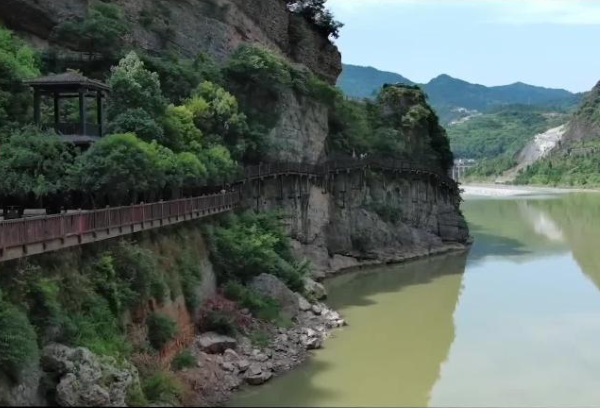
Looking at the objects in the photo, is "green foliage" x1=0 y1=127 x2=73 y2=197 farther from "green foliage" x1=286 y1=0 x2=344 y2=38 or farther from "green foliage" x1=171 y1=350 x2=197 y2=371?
"green foliage" x1=286 y1=0 x2=344 y2=38

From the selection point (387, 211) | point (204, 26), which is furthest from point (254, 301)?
point (204, 26)

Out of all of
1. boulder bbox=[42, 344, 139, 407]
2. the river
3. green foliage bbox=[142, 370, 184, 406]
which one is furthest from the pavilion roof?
boulder bbox=[42, 344, 139, 407]

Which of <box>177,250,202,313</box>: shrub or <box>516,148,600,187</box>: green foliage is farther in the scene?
<box>516,148,600,187</box>: green foliage

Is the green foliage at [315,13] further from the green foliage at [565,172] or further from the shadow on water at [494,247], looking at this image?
the green foliage at [565,172]

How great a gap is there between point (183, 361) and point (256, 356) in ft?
12.2

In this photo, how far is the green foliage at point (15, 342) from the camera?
16.2 metres

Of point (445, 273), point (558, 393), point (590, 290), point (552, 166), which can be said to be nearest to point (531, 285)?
point (590, 290)

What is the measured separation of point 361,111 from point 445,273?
20630 mm

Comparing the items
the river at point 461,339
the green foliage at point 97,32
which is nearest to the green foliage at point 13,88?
the green foliage at point 97,32

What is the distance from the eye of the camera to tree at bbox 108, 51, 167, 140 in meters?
32.2

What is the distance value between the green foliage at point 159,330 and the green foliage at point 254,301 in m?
6.47

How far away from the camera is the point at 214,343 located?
84.6 feet

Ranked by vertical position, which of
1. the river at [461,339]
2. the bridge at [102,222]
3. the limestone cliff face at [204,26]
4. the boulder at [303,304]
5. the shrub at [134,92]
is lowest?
the river at [461,339]

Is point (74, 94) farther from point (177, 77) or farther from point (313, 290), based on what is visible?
point (313, 290)
